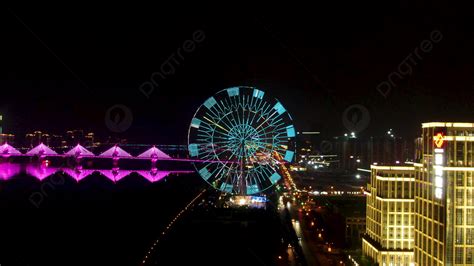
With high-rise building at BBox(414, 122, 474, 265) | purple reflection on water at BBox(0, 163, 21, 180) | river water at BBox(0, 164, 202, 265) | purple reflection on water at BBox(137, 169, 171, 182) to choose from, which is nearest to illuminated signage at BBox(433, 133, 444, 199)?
high-rise building at BBox(414, 122, 474, 265)

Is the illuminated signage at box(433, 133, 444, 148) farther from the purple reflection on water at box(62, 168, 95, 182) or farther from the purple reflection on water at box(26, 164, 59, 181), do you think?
the purple reflection on water at box(62, 168, 95, 182)

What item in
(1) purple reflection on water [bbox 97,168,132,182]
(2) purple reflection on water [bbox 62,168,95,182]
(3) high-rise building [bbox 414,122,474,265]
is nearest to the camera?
(3) high-rise building [bbox 414,122,474,265]

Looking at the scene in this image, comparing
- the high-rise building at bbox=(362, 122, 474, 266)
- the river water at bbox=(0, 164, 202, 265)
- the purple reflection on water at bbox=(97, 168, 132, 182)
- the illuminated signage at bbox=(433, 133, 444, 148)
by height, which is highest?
the illuminated signage at bbox=(433, 133, 444, 148)

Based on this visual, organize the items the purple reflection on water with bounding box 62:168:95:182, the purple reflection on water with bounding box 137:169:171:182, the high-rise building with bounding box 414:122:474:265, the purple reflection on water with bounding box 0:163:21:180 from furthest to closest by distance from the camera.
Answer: the purple reflection on water with bounding box 137:169:171:182
the purple reflection on water with bounding box 62:168:95:182
the purple reflection on water with bounding box 0:163:21:180
the high-rise building with bounding box 414:122:474:265

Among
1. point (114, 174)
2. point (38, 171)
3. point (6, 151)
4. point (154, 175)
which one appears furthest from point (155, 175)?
point (6, 151)

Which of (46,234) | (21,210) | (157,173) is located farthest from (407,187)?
(157,173)

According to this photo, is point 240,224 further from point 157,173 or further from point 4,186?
point 157,173

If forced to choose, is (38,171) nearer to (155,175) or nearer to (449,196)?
(155,175)
